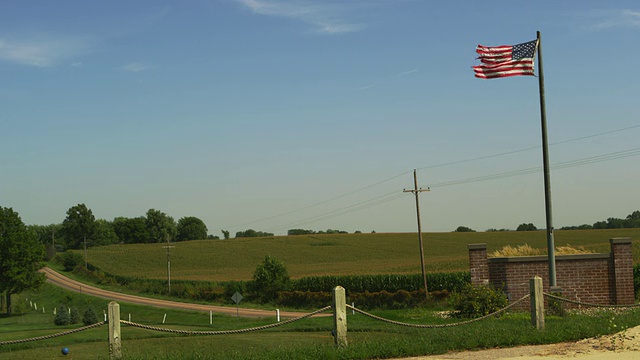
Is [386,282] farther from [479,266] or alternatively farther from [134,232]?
[134,232]

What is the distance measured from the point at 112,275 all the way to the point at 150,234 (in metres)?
70.9

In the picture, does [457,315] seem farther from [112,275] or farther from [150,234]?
[150,234]

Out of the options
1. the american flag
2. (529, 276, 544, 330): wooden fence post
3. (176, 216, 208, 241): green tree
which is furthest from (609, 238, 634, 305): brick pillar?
(176, 216, 208, 241): green tree

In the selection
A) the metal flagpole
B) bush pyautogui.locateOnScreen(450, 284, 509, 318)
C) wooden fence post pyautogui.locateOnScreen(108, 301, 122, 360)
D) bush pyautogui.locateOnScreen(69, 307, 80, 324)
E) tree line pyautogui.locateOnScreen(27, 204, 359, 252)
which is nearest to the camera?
wooden fence post pyautogui.locateOnScreen(108, 301, 122, 360)

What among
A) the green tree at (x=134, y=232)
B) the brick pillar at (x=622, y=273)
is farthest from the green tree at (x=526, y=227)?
the brick pillar at (x=622, y=273)

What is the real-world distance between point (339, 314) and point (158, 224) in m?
165

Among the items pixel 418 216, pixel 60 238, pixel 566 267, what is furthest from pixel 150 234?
pixel 566 267

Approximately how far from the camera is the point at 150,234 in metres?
173

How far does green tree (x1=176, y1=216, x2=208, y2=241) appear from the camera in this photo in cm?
16862

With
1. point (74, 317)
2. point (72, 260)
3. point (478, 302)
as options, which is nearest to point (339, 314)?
point (478, 302)

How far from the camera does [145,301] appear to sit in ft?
242

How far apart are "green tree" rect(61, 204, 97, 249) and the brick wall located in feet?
509

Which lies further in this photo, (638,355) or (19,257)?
(19,257)

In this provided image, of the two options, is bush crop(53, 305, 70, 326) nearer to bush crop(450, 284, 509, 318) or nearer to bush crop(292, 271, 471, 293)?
bush crop(292, 271, 471, 293)
